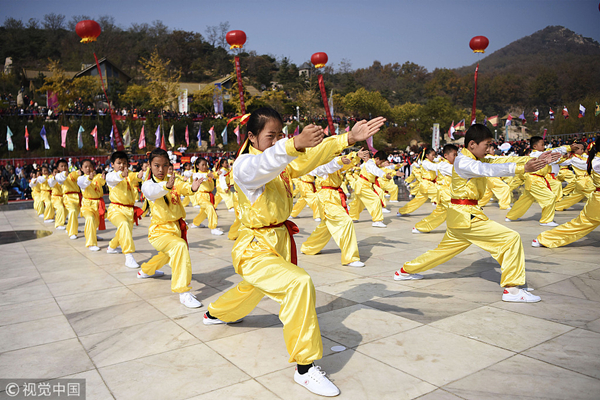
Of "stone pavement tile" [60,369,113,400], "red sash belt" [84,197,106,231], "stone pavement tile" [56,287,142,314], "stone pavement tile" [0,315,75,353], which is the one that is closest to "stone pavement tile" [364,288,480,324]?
"stone pavement tile" [60,369,113,400]

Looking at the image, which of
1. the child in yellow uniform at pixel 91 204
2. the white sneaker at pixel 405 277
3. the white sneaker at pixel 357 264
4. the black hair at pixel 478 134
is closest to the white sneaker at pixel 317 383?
the white sneaker at pixel 405 277

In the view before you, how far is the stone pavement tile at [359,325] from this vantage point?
3857mm

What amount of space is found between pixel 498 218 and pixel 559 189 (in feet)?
4.87

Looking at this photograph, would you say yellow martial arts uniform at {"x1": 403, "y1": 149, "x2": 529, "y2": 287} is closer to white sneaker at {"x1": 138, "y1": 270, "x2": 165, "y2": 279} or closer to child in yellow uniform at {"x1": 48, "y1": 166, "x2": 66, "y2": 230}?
white sneaker at {"x1": 138, "y1": 270, "x2": 165, "y2": 279}

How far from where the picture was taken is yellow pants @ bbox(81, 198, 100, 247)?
8.56m

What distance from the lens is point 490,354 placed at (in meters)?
3.42

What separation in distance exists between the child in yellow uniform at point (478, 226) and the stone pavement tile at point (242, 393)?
2942 millimetres

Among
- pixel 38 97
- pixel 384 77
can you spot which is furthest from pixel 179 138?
pixel 384 77

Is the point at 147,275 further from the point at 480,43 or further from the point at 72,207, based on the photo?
the point at 480,43

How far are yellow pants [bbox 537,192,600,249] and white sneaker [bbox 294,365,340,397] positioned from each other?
5743mm

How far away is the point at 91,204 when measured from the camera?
8805mm

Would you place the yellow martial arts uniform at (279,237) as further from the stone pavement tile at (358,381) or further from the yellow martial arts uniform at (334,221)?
the yellow martial arts uniform at (334,221)

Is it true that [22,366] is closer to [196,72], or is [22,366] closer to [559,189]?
[559,189]

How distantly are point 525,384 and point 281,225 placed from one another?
2.10 meters
